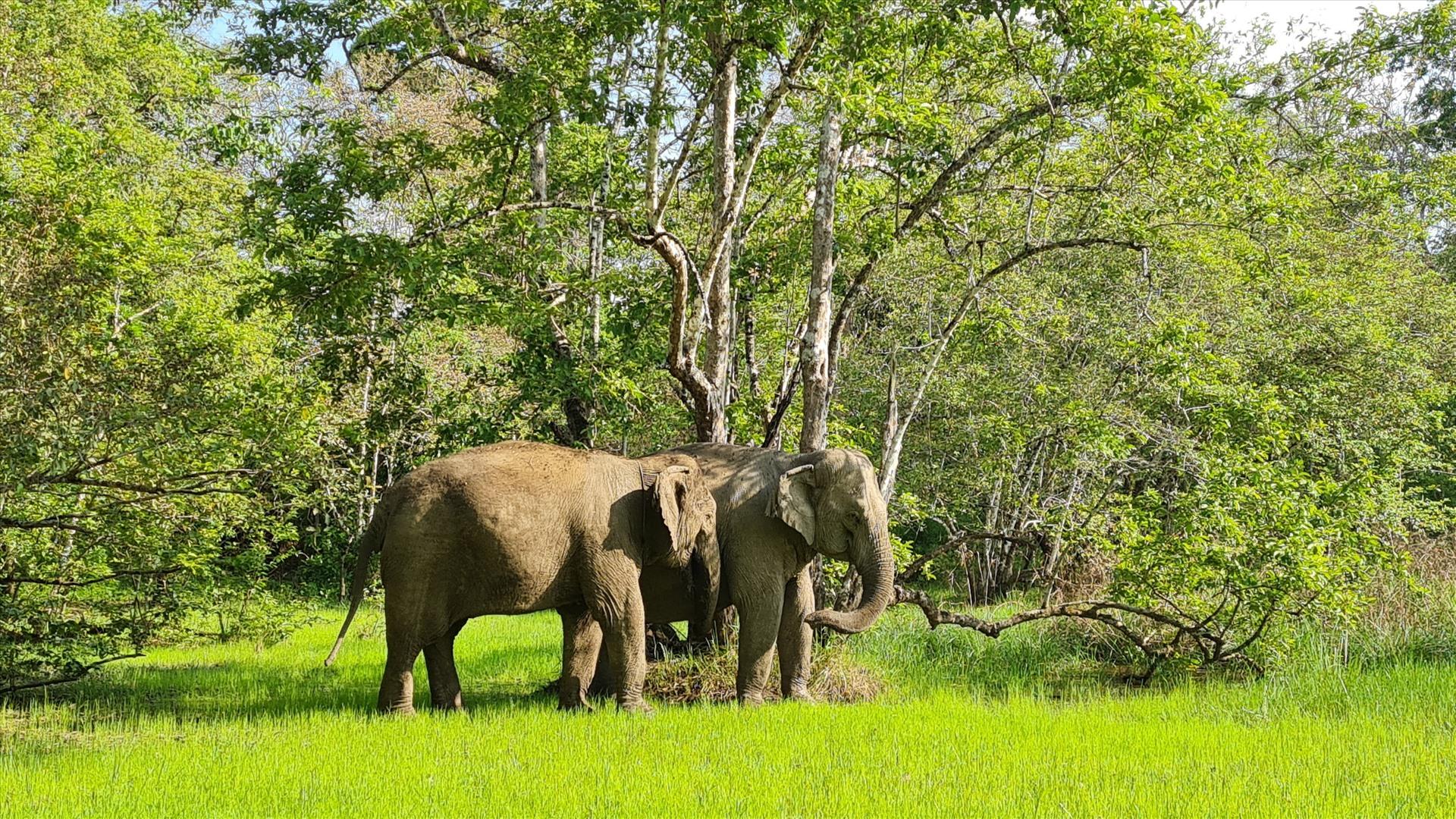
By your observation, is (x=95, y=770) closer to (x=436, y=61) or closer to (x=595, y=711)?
(x=595, y=711)

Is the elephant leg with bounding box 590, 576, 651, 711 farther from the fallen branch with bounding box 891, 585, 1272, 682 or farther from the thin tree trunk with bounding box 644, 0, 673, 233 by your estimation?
the thin tree trunk with bounding box 644, 0, 673, 233

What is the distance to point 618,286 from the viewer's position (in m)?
13.4

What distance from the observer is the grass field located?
672cm

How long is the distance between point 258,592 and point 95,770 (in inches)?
337

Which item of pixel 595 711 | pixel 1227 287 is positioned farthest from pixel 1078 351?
pixel 595 711

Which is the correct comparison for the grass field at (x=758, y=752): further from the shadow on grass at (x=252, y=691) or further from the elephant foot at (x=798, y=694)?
the elephant foot at (x=798, y=694)

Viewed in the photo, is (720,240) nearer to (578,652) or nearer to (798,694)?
(578,652)

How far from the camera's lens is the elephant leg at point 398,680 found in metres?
9.91

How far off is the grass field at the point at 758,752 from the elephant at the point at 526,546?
0.67m

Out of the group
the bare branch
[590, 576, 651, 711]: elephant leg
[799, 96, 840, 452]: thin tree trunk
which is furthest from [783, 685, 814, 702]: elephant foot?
the bare branch

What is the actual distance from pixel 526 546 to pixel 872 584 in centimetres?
315

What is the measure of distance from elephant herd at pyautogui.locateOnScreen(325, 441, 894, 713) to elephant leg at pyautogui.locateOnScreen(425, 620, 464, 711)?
15 mm

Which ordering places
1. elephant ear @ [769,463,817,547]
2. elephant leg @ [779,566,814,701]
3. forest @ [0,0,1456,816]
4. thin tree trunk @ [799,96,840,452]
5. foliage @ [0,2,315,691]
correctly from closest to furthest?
forest @ [0,0,1456,816]
foliage @ [0,2,315,691]
elephant ear @ [769,463,817,547]
elephant leg @ [779,566,814,701]
thin tree trunk @ [799,96,840,452]

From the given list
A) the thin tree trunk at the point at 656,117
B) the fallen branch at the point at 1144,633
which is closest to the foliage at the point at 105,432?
the thin tree trunk at the point at 656,117
